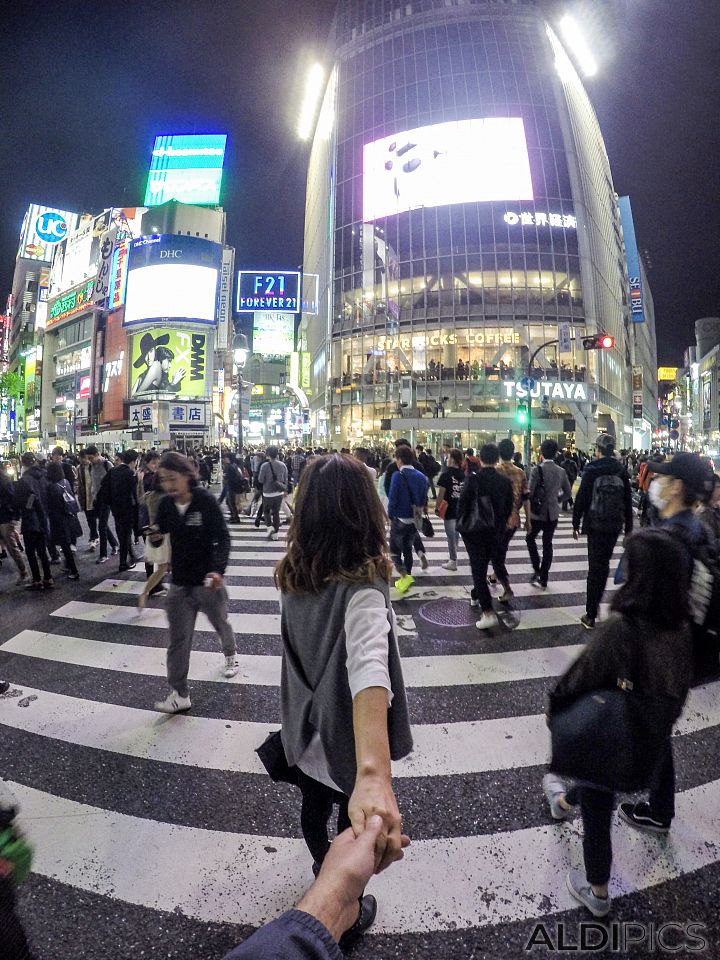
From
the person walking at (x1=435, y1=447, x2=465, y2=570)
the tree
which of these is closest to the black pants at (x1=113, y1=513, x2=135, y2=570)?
the person walking at (x1=435, y1=447, x2=465, y2=570)

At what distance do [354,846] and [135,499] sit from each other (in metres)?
8.21

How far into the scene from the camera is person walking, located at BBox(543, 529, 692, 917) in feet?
6.45

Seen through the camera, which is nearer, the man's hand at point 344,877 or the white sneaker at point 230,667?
the man's hand at point 344,877

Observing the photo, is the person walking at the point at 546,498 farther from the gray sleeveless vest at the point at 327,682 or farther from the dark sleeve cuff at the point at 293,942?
the dark sleeve cuff at the point at 293,942

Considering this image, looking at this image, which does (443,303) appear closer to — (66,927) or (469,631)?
(469,631)

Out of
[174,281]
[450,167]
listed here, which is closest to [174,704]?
[450,167]

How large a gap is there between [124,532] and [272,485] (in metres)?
3.77

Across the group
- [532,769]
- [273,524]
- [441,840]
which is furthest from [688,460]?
[273,524]

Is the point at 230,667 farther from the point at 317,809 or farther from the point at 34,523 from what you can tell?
the point at 34,523

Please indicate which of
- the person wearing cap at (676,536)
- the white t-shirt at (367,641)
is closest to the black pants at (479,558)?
the person wearing cap at (676,536)

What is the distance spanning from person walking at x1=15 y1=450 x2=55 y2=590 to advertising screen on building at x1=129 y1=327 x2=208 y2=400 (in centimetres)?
4265

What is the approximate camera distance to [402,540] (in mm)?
7316

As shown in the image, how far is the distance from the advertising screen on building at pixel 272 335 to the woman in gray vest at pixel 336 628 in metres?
68.9

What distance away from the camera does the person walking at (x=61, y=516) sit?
781cm
